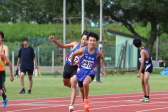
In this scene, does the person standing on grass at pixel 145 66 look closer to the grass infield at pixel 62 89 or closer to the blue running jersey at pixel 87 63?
the grass infield at pixel 62 89

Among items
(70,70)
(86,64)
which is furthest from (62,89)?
(86,64)

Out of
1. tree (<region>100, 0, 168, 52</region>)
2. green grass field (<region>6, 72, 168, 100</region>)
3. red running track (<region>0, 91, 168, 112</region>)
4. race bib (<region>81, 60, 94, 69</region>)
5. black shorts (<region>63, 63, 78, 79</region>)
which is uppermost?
tree (<region>100, 0, 168, 52</region>)

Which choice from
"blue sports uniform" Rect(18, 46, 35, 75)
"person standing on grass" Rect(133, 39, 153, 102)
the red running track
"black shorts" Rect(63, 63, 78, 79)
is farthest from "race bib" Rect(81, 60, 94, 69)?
"blue sports uniform" Rect(18, 46, 35, 75)

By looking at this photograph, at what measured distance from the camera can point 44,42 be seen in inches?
2170

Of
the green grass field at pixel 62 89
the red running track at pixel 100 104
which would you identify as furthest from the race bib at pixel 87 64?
the green grass field at pixel 62 89

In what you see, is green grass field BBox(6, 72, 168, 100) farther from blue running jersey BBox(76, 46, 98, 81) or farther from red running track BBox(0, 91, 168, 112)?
blue running jersey BBox(76, 46, 98, 81)

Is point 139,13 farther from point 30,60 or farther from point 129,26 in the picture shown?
point 30,60

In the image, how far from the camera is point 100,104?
13.2 meters

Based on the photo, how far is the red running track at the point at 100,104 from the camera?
1177cm

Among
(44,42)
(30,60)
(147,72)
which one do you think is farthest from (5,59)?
(44,42)

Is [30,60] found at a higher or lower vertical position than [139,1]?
lower

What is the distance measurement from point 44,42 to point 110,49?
14034 millimetres

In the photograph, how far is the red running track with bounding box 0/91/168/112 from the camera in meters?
11.8

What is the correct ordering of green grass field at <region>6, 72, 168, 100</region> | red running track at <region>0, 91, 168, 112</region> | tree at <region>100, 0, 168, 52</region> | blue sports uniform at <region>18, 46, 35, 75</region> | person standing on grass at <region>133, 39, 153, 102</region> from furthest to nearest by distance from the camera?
tree at <region>100, 0, 168, 52</region>, blue sports uniform at <region>18, 46, 35, 75</region>, green grass field at <region>6, 72, 168, 100</region>, person standing on grass at <region>133, 39, 153, 102</region>, red running track at <region>0, 91, 168, 112</region>
